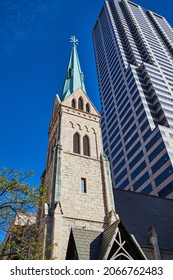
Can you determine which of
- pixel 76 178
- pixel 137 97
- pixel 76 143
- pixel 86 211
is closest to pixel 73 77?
pixel 76 143

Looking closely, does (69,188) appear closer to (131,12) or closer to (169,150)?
(169,150)

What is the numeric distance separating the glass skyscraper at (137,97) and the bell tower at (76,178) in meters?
31.1

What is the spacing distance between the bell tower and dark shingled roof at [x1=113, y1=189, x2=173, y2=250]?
4262 mm

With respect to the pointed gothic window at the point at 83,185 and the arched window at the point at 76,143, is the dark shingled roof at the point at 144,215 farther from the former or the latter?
the arched window at the point at 76,143

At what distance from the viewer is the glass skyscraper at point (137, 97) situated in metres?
55.6

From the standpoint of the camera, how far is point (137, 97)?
70.6 metres

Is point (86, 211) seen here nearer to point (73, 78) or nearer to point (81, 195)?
point (81, 195)

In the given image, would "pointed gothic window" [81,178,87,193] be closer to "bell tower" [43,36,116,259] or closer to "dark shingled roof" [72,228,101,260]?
"bell tower" [43,36,116,259]

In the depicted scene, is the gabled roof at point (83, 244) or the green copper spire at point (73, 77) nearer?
the gabled roof at point (83, 244)

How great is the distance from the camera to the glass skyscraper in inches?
2190

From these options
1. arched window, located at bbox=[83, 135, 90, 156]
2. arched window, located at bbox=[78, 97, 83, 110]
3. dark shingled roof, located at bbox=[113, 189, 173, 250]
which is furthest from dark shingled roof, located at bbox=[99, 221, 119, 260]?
arched window, located at bbox=[78, 97, 83, 110]

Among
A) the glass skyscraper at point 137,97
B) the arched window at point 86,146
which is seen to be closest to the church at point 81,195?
the arched window at point 86,146

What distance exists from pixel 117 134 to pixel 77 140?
5535 centimetres
